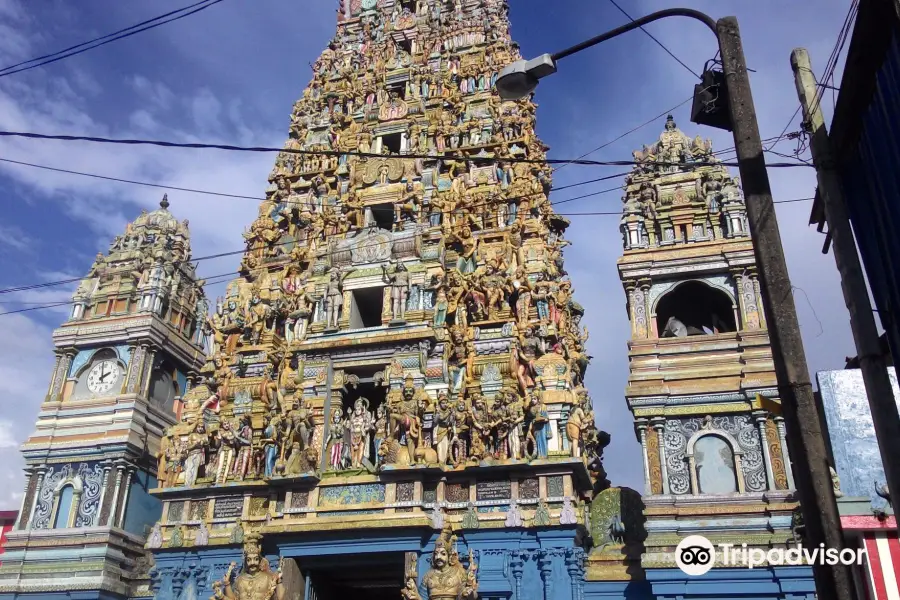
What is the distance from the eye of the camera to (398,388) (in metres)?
19.8

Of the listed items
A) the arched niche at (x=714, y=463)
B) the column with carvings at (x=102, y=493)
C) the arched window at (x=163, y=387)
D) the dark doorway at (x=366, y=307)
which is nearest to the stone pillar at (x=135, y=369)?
the arched window at (x=163, y=387)

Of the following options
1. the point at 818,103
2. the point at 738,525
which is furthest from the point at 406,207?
the point at 818,103

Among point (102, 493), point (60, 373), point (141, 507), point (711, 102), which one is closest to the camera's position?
point (711, 102)

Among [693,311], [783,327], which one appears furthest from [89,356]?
[783,327]

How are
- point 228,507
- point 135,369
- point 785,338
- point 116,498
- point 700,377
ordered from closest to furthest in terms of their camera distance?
1. point 785,338
2. point 700,377
3. point 228,507
4. point 116,498
5. point 135,369

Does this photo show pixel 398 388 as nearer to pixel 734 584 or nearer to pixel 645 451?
pixel 645 451

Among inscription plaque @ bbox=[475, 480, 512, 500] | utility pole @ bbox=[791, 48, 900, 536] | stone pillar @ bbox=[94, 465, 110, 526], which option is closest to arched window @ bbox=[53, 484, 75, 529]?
stone pillar @ bbox=[94, 465, 110, 526]

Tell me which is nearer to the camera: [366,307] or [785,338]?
[785,338]

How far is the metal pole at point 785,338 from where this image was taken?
6246mm

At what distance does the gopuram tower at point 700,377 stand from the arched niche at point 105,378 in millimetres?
16336

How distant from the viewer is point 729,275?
20.1m

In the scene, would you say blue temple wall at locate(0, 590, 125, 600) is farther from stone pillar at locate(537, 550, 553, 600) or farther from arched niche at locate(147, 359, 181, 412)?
stone pillar at locate(537, 550, 553, 600)

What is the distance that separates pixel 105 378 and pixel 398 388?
1150 centimetres

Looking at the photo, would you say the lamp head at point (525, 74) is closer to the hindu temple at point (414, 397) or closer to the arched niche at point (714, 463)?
the hindu temple at point (414, 397)
